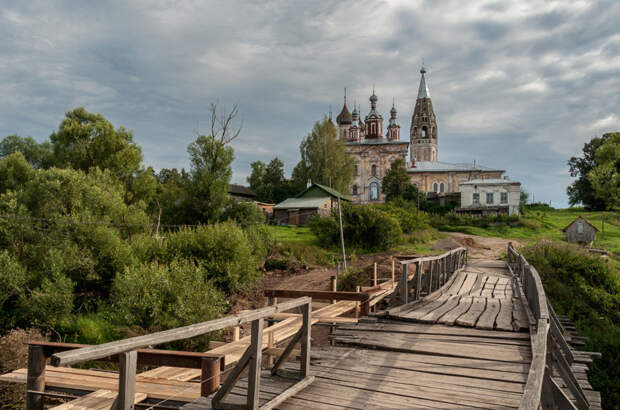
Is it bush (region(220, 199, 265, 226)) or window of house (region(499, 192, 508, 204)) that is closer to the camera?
bush (region(220, 199, 265, 226))

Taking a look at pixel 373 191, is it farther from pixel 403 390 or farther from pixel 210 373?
pixel 403 390

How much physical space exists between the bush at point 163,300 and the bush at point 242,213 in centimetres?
1482

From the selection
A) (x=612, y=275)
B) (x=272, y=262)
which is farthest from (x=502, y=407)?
(x=272, y=262)

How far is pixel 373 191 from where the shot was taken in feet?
231

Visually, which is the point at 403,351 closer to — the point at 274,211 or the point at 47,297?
the point at 47,297

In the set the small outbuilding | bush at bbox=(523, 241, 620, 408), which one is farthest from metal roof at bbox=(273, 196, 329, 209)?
bush at bbox=(523, 241, 620, 408)

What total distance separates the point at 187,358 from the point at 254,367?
173 centimetres

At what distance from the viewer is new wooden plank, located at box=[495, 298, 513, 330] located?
7096mm

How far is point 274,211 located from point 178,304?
1317 inches

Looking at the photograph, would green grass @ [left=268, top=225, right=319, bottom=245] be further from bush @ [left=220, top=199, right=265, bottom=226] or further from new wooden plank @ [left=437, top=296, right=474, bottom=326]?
new wooden plank @ [left=437, top=296, right=474, bottom=326]

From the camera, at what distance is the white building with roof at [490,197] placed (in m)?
54.9

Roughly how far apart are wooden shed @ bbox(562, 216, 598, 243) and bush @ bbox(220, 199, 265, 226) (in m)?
25.0

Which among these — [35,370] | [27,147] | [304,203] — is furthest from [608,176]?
[27,147]

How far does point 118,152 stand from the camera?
3494 cm
